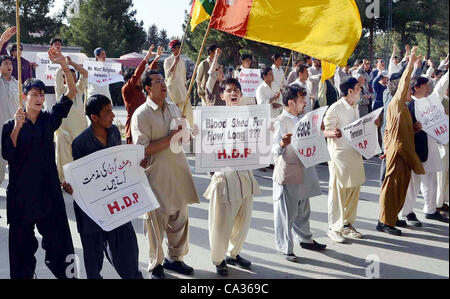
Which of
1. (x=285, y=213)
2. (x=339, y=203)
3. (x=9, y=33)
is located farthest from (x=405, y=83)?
(x=9, y=33)

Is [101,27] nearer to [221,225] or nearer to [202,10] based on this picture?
[202,10]

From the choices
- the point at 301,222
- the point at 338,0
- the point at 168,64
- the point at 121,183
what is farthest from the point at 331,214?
the point at 168,64

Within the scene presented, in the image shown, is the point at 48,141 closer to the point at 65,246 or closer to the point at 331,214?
the point at 65,246

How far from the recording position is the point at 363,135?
18.9 feet

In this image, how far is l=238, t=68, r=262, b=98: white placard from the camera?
10.4 metres

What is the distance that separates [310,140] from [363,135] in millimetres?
855

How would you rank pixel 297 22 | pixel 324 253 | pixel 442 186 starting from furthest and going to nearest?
pixel 442 186
pixel 324 253
pixel 297 22

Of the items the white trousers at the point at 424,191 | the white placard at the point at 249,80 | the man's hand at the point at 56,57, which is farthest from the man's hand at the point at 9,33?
the white placard at the point at 249,80

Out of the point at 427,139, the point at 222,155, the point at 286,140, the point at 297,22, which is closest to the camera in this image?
the point at 222,155

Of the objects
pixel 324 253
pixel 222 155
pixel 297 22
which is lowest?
pixel 324 253

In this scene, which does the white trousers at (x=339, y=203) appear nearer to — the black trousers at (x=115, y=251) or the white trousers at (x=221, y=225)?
the white trousers at (x=221, y=225)

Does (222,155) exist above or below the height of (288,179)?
above

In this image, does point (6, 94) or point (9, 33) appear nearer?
point (9, 33)

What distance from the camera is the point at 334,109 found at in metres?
5.75
